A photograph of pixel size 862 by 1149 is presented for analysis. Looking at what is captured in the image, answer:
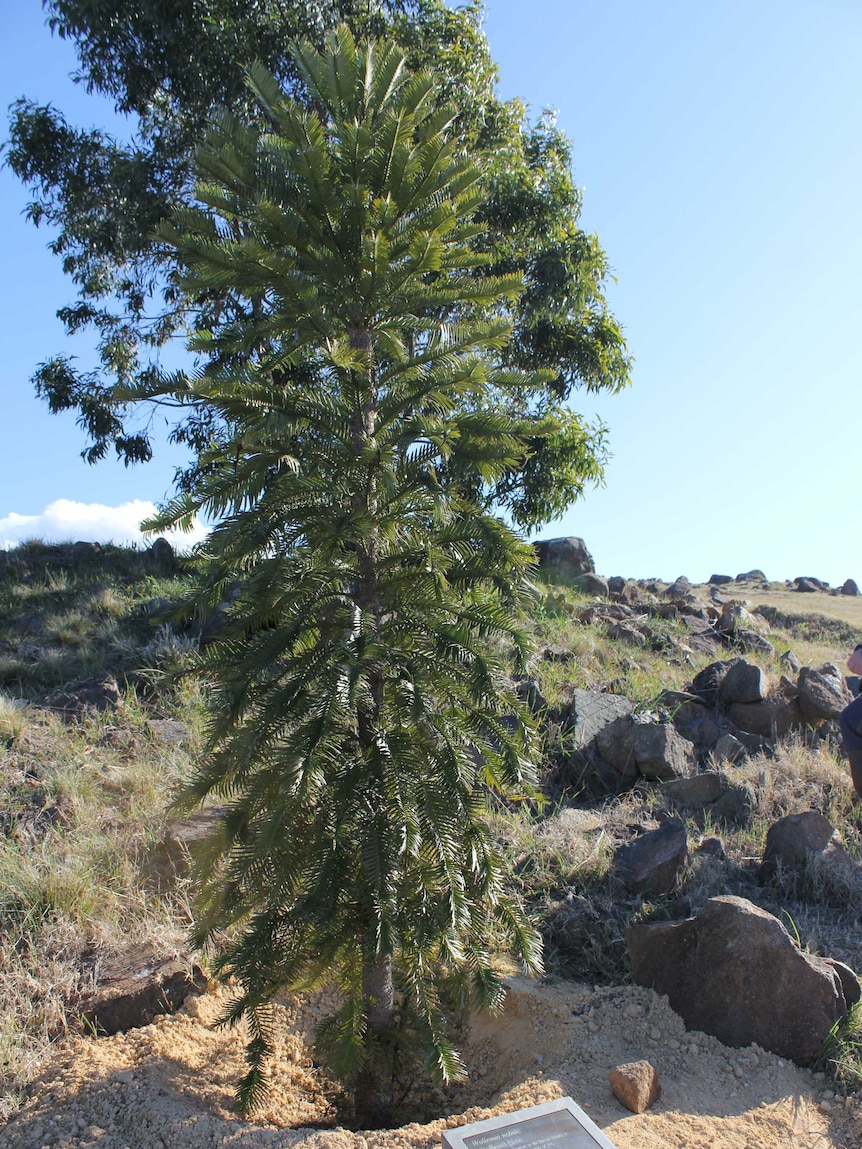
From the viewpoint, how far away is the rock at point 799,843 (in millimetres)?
5734

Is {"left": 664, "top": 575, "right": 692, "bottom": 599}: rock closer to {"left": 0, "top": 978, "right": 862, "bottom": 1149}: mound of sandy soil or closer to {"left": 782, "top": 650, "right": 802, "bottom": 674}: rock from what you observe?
{"left": 782, "top": 650, "right": 802, "bottom": 674}: rock

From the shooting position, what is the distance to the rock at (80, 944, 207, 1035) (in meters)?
4.36

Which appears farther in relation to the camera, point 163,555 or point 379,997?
point 163,555

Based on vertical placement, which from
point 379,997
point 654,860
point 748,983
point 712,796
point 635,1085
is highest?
point 712,796

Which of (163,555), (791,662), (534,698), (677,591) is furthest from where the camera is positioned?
(677,591)

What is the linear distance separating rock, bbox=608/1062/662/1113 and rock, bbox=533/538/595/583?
31.0 feet

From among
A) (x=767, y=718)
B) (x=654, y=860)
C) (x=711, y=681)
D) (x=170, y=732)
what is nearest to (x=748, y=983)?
(x=654, y=860)

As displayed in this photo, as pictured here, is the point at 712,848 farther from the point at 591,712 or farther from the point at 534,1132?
the point at 534,1132

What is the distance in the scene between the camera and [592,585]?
1280 cm

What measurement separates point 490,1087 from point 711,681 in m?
5.19

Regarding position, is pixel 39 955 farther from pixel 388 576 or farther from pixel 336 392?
pixel 336 392

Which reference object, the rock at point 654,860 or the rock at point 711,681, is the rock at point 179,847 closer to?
the rock at point 654,860

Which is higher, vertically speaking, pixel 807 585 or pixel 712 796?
pixel 807 585

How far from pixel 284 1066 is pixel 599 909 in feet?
6.43
